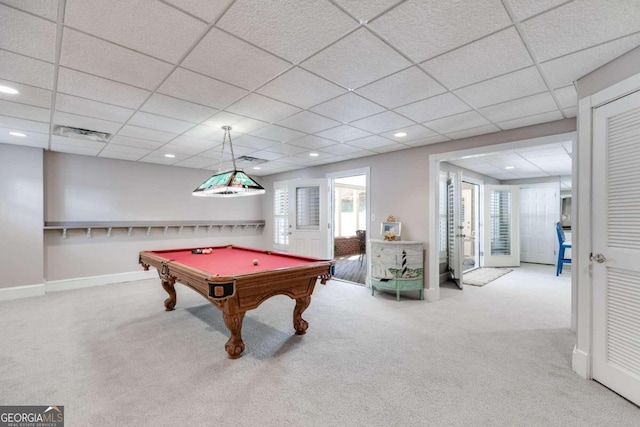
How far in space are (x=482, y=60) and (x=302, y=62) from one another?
1.28 m

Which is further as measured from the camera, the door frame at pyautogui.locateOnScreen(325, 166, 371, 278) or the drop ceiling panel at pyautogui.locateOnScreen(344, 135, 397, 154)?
the door frame at pyautogui.locateOnScreen(325, 166, 371, 278)

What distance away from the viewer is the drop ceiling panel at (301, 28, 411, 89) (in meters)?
1.83

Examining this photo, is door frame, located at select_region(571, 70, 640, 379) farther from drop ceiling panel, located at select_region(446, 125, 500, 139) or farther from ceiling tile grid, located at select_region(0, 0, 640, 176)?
drop ceiling panel, located at select_region(446, 125, 500, 139)

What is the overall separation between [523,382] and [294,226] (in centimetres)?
464

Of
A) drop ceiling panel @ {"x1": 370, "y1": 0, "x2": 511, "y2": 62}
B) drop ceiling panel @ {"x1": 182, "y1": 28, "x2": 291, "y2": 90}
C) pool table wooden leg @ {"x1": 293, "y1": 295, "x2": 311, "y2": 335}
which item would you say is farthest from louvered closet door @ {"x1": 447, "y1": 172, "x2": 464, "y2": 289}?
drop ceiling panel @ {"x1": 182, "y1": 28, "x2": 291, "y2": 90}

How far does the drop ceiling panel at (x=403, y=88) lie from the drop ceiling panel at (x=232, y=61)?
804mm

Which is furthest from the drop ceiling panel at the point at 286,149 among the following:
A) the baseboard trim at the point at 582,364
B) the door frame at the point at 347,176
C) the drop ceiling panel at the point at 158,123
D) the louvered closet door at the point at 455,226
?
the baseboard trim at the point at 582,364

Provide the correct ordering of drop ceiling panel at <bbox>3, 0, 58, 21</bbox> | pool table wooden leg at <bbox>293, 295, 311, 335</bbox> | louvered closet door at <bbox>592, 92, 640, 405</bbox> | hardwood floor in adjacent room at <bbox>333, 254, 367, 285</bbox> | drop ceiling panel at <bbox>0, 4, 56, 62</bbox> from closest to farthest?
drop ceiling panel at <bbox>3, 0, 58, 21</bbox>, drop ceiling panel at <bbox>0, 4, 56, 62</bbox>, louvered closet door at <bbox>592, 92, 640, 405</bbox>, pool table wooden leg at <bbox>293, 295, 311, 335</bbox>, hardwood floor in adjacent room at <bbox>333, 254, 367, 285</bbox>

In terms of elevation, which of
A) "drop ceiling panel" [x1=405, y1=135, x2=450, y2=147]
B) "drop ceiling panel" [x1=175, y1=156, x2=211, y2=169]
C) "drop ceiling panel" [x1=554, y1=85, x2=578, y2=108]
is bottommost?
"drop ceiling panel" [x1=175, y1=156, x2=211, y2=169]

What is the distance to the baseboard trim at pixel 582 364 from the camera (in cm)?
221

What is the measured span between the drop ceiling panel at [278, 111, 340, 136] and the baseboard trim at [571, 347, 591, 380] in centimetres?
304

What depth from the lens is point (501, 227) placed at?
7.20 meters

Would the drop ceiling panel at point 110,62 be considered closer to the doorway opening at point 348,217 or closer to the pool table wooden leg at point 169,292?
the pool table wooden leg at point 169,292

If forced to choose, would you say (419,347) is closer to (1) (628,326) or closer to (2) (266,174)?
(1) (628,326)
